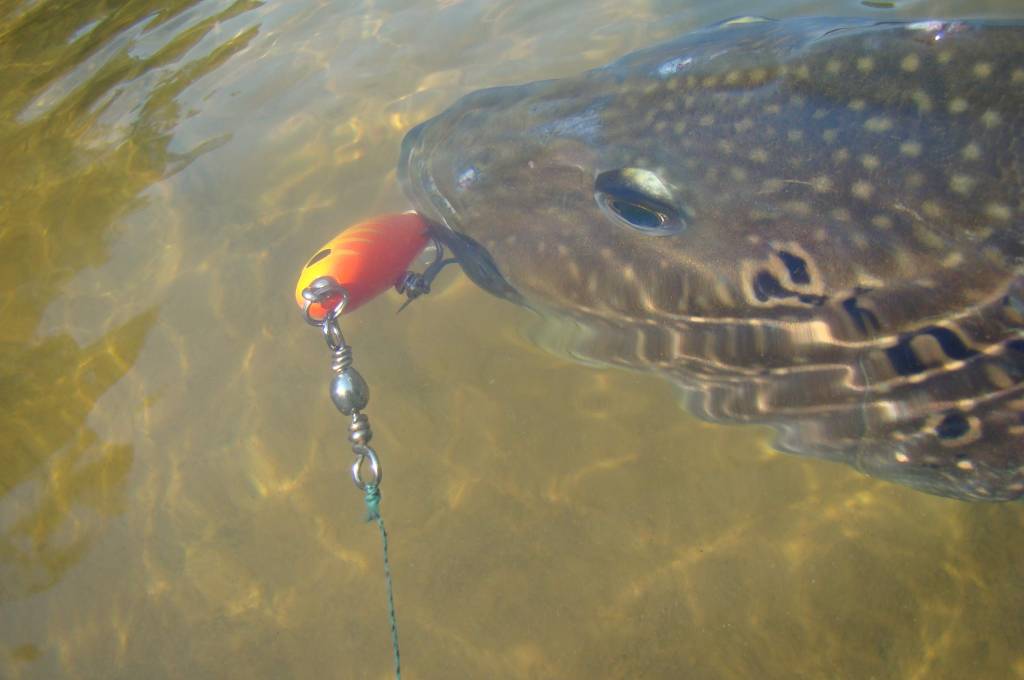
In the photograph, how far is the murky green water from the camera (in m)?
2.65

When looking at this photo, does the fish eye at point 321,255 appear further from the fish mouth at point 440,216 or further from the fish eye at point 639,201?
the fish eye at point 639,201

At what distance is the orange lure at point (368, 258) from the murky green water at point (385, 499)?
36 centimetres

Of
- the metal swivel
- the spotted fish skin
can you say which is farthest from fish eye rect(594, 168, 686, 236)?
the metal swivel

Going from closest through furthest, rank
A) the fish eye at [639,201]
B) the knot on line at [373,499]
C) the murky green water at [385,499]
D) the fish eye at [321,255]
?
the knot on line at [373,499], the murky green water at [385,499], the fish eye at [639,201], the fish eye at [321,255]

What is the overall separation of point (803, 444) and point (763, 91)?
1.33 meters

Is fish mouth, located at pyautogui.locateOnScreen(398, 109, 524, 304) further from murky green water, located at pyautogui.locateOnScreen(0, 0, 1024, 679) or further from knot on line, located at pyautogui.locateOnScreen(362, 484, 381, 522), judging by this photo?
knot on line, located at pyautogui.locateOnScreen(362, 484, 381, 522)

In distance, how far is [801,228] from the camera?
8.27 ft

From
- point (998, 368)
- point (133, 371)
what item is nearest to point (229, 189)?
point (133, 371)

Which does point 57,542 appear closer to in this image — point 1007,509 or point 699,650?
point 699,650

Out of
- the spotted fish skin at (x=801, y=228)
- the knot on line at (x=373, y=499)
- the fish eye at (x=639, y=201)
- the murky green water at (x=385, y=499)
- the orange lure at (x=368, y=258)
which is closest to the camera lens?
the spotted fish skin at (x=801, y=228)

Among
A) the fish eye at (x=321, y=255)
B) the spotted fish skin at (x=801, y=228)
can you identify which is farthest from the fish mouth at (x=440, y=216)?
the fish eye at (x=321, y=255)

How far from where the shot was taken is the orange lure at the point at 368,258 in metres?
3.20

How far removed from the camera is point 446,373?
3467mm

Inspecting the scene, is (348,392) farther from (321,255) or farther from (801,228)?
(801,228)
